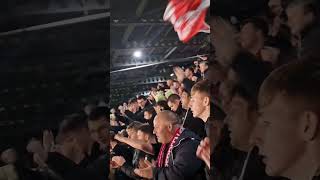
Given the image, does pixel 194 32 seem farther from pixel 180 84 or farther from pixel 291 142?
pixel 291 142

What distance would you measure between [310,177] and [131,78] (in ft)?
3.64

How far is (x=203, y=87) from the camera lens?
2.55 metres

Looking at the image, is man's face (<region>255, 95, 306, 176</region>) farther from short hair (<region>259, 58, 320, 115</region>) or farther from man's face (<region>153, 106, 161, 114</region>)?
man's face (<region>153, 106, 161, 114</region>)

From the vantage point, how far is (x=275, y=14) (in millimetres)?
2266

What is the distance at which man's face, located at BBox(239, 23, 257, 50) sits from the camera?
236cm

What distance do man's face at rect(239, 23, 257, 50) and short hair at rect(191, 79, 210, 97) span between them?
0.93 feet

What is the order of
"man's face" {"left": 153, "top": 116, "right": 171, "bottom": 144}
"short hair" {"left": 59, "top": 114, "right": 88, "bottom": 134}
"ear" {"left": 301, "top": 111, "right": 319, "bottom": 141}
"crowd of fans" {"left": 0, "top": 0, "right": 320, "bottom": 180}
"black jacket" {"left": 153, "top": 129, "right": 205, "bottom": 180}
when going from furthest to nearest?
"short hair" {"left": 59, "top": 114, "right": 88, "bottom": 134} → "man's face" {"left": 153, "top": 116, "right": 171, "bottom": 144} → "black jacket" {"left": 153, "top": 129, "right": 205, "bottom": 180} → "crowd of fans" {"left": 0, "top": 0, "right": 320, "bottom": 180} → "ear" {"left": 301, "top": 111, "right": 319, "bottom": 141}

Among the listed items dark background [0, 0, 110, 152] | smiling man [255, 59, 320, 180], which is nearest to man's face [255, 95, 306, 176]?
smiling man [255, 59, 320, 180]

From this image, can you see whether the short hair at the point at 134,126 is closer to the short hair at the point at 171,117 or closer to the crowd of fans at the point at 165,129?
the crowd of fans at the point at 165,129

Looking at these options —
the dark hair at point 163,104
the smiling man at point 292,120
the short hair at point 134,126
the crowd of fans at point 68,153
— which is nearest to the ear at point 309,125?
the smiling man at point 292,120

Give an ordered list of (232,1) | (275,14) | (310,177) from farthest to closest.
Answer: (232,1) → (275,14) → (310,177)

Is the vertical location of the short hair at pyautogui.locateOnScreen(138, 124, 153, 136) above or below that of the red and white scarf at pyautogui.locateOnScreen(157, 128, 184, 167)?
above

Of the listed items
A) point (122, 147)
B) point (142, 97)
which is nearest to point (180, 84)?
point (142, 97)

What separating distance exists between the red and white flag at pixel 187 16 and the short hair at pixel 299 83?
54 centimetres
